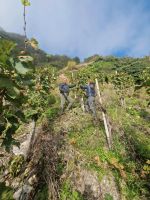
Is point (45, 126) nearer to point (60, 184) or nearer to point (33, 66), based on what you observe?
point (60, 184)

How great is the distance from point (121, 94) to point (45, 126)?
7.74 m

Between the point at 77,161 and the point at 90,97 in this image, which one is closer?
the point at 77,161

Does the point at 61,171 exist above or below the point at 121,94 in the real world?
below

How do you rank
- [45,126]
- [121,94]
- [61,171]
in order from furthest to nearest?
[121,94]
[45,126]
[61,171]

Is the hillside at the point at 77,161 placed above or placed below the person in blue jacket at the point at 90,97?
below

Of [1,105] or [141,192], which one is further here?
[141,192]

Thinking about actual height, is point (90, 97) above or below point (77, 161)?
above

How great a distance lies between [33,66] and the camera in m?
2.03

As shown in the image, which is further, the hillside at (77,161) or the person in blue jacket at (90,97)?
the person in blue jacket at (90,97)

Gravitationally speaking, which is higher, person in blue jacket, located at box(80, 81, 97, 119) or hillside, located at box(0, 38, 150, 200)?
person in blue jacket, located at box(80, 81, 97, 119)

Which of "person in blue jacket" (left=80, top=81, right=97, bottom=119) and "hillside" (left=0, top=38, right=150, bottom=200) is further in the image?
"person in blue jacket" (left=80, top=81, right=97, bottom=119)

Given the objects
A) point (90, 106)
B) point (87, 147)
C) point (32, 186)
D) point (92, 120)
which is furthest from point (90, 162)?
point (90, 106)

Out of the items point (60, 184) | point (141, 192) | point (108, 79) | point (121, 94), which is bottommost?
point (141, 192)

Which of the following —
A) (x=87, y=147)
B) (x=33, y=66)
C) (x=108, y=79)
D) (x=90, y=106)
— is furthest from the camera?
(x=108, y=79)
